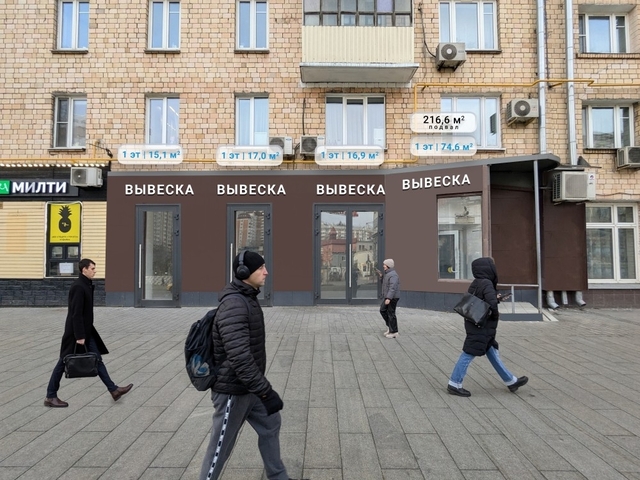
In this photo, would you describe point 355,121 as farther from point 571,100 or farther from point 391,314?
point 391,314

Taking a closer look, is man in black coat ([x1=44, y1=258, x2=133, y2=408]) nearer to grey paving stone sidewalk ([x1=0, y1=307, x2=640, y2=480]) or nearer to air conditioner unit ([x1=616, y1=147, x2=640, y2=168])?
grey paving stone sidewalk ([x1=0, y1=307, x2=640, y2=480])

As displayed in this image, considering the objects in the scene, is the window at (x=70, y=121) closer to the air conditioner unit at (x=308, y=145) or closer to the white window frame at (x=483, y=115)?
the air conditioner unit at (x=308, y=145)

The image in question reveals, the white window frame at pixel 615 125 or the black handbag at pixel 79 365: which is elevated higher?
the white window frame at pixel 615 125

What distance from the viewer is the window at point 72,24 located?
43.8 feet

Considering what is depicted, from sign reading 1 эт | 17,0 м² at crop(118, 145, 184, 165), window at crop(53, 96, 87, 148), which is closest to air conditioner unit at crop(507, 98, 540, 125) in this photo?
sign reading 1 эт | 17,0 м² at crop(118, 145, 184, 165)

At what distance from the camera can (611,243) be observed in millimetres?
12914

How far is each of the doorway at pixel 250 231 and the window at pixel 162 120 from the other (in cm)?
303

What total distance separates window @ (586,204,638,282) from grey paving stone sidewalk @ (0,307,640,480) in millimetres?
4981

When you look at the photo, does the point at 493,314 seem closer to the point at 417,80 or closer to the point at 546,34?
→ the point at 417,80

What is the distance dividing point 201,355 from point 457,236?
→ 1031 centimetres

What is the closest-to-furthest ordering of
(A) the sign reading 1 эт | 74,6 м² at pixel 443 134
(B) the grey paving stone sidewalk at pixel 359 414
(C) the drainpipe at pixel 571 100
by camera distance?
(B) the grey paving stone sidewalk at pixel 359 414, (C) the drainpipe at pixel 571 100, (A) the sign reading 1 эт | 74,6 м² at pixel 443 134

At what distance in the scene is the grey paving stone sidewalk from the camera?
3.48 m

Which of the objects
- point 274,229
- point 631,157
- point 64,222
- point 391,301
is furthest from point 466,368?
point 64,222

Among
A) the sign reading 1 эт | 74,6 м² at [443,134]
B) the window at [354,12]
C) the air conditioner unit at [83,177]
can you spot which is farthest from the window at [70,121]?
the sign reading 1 эт | 74,6 м² at [443,134]
